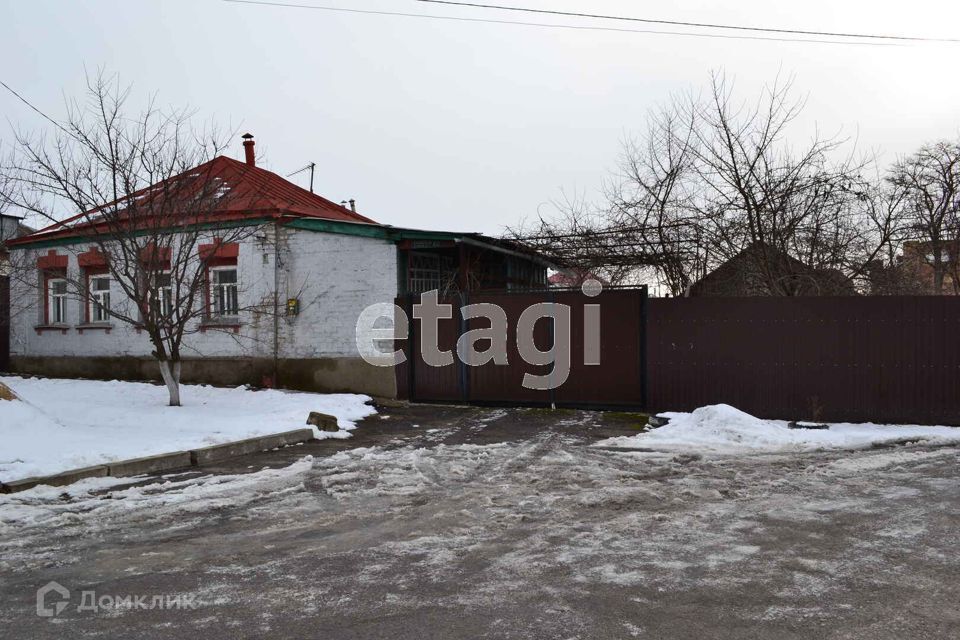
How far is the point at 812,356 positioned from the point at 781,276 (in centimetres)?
319

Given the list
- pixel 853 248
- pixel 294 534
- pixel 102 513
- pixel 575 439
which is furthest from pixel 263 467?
pixel 853 248

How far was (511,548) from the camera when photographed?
16.9 ft

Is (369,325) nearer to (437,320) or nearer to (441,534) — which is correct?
(437,320)

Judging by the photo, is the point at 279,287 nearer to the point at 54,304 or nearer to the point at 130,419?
the point at 130,419

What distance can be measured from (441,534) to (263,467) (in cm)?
353

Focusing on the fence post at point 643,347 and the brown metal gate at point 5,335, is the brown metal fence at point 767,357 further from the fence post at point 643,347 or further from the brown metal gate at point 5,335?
the brown metal gate at point 5,335

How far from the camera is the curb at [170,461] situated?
7.10 m

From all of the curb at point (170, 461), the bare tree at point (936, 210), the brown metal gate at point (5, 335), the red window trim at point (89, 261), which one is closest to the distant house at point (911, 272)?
the bare tree at point (936, 210)

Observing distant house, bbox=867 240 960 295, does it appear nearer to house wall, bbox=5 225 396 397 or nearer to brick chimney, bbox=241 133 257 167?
house wall, bbox=5 225 396 397

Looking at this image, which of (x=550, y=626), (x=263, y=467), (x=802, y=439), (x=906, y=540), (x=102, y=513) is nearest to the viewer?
(x=550, y=626)

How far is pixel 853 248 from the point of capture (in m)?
15.3

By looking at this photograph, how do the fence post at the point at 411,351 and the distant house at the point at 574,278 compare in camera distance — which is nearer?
the fence post at the point at 411,351

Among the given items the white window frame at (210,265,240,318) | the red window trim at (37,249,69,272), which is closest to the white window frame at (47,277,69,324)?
the red window trim at (37,249,69,272)

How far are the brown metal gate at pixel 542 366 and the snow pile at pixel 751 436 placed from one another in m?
1.93
